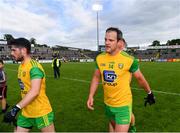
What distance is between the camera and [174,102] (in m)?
12.2

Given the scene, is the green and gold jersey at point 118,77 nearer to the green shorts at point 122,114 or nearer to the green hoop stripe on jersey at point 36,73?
the green shorts at point 122,114

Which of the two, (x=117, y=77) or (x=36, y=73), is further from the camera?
(x=117, y=77)

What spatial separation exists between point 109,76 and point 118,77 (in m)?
0.16

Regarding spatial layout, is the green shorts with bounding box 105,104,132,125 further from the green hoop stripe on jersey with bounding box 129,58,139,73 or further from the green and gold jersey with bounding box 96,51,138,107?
the green hoop stripe on jersey with bounding box 129,58,139,73

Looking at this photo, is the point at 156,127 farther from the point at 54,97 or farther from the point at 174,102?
the point at 54,97

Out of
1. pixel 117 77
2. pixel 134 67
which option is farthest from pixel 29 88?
pixel 134 67

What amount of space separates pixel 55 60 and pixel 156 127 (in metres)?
18.0

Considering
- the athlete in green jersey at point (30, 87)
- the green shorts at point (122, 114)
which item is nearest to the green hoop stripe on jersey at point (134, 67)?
the green shorts at point (122, 114)

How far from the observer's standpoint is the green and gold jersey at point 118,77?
5.33 m

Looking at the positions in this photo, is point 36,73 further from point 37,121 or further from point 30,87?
point 37,121

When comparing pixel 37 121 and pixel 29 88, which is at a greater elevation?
pixel 29 88

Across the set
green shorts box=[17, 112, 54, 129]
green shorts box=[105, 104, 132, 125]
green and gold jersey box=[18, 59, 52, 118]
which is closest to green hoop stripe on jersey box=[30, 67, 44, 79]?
green and gold jersey box=[18, 59, 52, 118]

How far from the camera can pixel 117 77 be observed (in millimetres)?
5340

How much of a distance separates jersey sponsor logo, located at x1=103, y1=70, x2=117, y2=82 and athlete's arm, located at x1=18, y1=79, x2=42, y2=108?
127 centimetres
